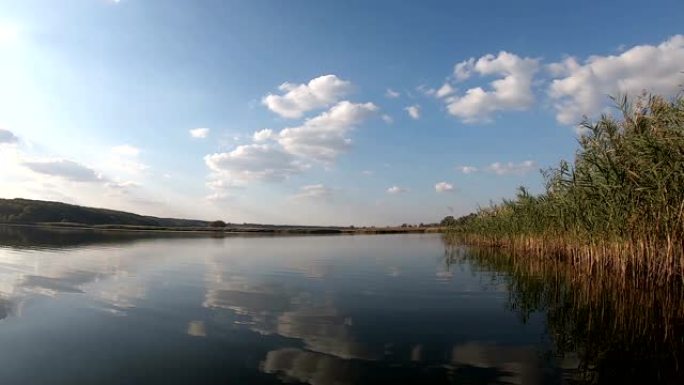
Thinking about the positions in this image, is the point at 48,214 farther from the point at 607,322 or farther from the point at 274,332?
the point at 607,322

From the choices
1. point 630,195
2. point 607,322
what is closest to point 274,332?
point 607,322

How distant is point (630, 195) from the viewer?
14.1 m

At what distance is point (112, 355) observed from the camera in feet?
23.0

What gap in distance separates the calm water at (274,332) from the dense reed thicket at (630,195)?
3.45m

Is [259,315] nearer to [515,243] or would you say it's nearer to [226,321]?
[226,321]

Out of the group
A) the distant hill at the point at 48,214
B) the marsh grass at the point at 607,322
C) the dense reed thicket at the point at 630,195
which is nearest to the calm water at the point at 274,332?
the marsh grass at the point at 607,322

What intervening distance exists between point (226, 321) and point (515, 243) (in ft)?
84.9

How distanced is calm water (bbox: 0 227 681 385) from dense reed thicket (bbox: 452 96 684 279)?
3.45 meters

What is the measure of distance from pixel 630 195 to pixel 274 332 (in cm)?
1168

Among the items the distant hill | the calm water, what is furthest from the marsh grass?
the distant hill

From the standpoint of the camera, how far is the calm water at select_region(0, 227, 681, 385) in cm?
636

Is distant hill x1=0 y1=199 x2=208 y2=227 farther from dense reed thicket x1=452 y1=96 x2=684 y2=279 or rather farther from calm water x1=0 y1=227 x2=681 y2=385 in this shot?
dense reed thicket x1=452 y1=96 x2=684 y2=279

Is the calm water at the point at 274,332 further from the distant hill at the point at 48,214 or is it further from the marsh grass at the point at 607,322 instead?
the distant hill at the point at 48,214

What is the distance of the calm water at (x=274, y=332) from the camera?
636 centimetres
